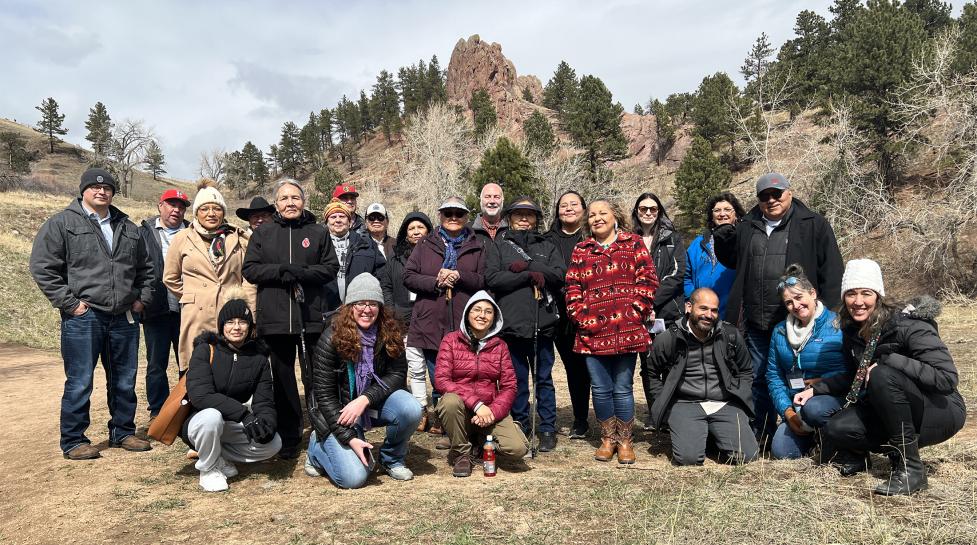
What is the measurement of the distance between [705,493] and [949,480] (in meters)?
1.64

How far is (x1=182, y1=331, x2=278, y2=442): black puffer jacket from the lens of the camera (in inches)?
163

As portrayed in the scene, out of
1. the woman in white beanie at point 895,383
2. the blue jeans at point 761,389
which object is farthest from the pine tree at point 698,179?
the woman in white beanie at point 895,383

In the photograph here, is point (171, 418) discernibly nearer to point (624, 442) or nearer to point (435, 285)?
point (435, 285)

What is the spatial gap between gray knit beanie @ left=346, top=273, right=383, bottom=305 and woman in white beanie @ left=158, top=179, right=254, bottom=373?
3.84ft

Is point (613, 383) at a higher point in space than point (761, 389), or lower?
higher

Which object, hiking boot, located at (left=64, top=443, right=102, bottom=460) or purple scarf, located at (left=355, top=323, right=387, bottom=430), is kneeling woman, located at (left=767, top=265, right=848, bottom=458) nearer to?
purple scarf, located at (left=355, top=323, right=387, bottom=430)

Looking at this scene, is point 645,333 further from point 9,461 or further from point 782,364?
point 9,461

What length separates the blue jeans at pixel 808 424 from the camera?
4.16 metres

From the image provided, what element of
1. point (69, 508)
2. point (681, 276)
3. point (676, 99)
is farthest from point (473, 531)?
point (676, 99)

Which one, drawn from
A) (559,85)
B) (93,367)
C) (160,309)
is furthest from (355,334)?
(559,85)

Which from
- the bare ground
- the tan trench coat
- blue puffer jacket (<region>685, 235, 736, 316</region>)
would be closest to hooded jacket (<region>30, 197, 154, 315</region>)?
the tan trench coat

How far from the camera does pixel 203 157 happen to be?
6844 cm

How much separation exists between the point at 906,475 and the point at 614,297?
2.19m

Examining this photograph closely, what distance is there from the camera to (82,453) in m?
4.73
